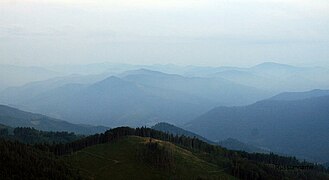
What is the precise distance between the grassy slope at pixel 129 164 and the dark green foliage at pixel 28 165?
28.9 ft

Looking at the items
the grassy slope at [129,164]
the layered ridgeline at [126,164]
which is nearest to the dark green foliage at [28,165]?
the layered ridgeline at [126,164]

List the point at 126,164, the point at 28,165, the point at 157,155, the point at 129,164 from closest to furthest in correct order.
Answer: the point at 28,165 < the point at 126,164 < the point at 129,164 < the point at 157,155

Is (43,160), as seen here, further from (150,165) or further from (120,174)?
(150,165)

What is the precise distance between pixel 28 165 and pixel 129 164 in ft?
125

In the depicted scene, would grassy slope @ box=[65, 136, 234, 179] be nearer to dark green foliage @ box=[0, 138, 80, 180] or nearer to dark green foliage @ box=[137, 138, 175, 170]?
dark green foliage @ box=[137, 138, 175, 170]

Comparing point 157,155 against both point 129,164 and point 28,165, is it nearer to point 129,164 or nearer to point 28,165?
point 129,164

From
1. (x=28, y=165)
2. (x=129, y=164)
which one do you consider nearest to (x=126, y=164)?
(x=129, y=164)

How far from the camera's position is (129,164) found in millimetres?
170000

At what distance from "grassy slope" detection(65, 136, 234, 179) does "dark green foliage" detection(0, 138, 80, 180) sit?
28.9 feet

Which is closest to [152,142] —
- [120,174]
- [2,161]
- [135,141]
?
[135,141]

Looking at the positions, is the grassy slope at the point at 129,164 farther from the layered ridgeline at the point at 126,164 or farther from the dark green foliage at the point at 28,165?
the dark green foliage at the point at 28,165

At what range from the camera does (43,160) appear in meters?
159

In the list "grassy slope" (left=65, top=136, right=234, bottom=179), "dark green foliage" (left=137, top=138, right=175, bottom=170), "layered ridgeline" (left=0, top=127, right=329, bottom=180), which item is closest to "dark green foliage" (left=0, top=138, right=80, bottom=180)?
"layered ridgeline" (left=0, top=127, right=329, bottom=180)

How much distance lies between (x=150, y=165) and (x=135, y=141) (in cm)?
2572
